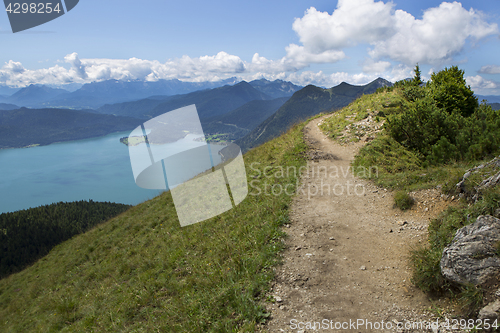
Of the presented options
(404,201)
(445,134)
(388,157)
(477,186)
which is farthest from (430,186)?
(445,134)

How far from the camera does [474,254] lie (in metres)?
3.91

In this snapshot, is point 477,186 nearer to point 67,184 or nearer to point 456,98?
point 456,98

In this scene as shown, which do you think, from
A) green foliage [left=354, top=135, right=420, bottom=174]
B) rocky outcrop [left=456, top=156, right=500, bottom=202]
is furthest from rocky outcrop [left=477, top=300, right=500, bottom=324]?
green foliage [left=354, top=135, right=420, bottom=174]

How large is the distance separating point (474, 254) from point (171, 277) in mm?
7444

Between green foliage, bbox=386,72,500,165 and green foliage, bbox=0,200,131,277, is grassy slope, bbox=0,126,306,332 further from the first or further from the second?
green foliage, bbox=0,200,131,277

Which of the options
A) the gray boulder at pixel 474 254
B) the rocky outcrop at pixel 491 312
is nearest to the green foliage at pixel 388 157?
the gray boulder at pixel 474 254

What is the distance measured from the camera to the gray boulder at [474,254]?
12.1ft

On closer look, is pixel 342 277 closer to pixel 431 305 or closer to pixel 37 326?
pixel 431 305

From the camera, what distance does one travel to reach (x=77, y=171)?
17988 cm

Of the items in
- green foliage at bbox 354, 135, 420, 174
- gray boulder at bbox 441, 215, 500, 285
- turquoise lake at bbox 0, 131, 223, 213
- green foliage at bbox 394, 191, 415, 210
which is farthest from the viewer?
turquoise lake at bbox 0, 131, 223, 213

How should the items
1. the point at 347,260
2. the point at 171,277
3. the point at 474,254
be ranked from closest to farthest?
the point at 474,254, the point at 347,260, the point at 171,277

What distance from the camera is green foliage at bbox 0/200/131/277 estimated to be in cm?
5541

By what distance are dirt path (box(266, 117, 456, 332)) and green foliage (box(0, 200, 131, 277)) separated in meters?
57.8

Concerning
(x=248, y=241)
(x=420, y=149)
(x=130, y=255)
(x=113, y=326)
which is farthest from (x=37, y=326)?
(x=420, y=149)
